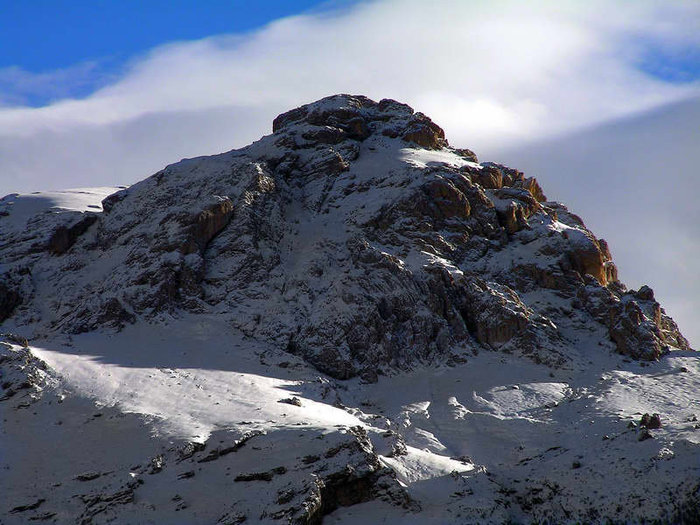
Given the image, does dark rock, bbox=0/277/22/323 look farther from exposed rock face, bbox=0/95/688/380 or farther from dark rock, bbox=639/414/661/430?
dark rock, bbox=639/414/661/430

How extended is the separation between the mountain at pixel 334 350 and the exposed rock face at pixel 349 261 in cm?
28

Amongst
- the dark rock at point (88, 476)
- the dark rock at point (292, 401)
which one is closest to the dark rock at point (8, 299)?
the dark rock at point (292, 401)

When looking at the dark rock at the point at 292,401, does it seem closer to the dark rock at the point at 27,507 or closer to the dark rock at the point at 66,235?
the dark rock at the point at 27,507

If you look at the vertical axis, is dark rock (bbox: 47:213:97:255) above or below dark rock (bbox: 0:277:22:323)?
above

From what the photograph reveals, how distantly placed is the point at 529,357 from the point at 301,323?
69.9ft

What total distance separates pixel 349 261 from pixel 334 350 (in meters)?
11.9

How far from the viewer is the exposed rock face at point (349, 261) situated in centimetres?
8225

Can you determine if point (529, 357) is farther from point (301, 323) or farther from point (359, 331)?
point (301, 323)

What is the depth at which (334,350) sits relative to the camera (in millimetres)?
79438

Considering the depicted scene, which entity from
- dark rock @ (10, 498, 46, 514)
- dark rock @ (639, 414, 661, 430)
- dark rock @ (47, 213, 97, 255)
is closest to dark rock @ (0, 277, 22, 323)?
dark rock @ (47, 213, 97, 255)

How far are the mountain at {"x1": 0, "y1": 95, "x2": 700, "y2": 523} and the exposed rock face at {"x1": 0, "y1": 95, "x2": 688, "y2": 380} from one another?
0.28m

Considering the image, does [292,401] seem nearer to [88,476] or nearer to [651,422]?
[88,476]

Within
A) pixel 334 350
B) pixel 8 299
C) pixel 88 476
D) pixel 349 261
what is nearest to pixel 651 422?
pixel 334 350

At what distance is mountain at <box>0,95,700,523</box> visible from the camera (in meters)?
55.2
